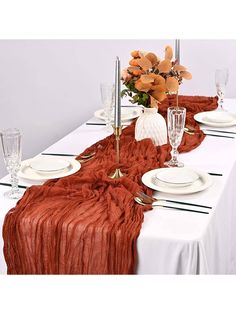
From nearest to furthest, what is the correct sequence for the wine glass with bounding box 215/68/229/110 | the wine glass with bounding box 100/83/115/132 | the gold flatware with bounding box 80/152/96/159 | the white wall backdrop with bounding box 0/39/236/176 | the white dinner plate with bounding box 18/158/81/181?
the white dinner plate with bounding box 18/158/81/181
the gold flatware with bounding box 80/152/96/159
the wine glass with bounding box 100/83/115/132
the wine glass with bounding box 215/68/229/110
the white wall backdrop with bounding box 0/39/236/176

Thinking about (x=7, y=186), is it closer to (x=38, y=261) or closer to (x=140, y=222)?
(x=38, y=261)

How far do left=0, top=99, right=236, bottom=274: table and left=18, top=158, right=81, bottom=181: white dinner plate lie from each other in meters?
0.03

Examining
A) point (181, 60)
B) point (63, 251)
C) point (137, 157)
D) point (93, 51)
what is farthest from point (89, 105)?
point (63, 251)

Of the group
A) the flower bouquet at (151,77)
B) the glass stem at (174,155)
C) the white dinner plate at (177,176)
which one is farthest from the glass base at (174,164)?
the flower bouquet at (151,77)

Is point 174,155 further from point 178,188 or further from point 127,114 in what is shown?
point 127,114

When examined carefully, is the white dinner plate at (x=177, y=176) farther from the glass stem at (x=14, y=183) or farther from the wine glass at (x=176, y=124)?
the glass stem at (x=14, y=183)

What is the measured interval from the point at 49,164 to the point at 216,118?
0.96 meters

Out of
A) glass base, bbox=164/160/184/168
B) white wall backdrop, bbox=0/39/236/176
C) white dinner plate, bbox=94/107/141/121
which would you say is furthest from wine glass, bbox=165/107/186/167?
white wall backdrop, bbox=0/39/236/176

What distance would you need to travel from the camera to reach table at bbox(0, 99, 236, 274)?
1.39 m

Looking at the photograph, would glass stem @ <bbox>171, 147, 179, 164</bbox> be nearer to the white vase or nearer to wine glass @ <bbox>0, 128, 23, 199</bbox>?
the white vase

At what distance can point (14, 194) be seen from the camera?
1.66 metres

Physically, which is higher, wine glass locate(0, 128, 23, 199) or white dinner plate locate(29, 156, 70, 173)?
wine glass locate(0, 128, 23, 199)

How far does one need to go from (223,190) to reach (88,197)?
0.42 m

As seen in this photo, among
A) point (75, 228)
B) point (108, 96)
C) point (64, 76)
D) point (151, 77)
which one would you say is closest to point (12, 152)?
point (75, 228)
